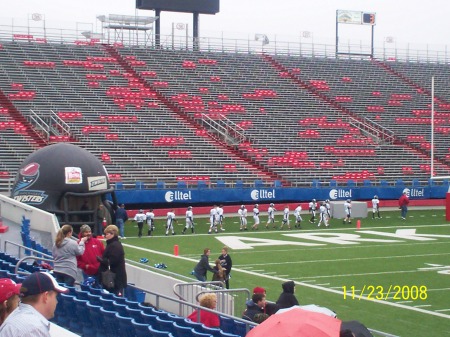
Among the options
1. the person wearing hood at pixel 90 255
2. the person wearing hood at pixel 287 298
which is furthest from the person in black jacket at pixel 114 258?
the person wearing hood at pixel 287 298

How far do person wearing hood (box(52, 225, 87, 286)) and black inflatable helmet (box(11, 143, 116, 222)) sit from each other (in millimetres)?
9728

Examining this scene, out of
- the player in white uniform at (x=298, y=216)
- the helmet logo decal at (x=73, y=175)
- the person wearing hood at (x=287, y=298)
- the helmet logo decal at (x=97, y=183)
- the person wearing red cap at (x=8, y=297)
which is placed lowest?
the player in white uniform at (x=298, y=216)

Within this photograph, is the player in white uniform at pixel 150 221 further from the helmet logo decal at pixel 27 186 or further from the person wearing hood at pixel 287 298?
the person wearing hood at pixel 287 298

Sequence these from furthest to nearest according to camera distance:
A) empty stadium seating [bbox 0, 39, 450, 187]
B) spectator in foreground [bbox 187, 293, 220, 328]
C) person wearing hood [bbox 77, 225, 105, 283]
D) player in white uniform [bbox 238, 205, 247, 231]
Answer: empty stadium seating [bbox 0, 39, 450, 187] → player in white uniform [bbox 238, 205, 247, 231] → person wearing hood [bbox 77, 225, 105, 283] → spectator in foreground [bbox 187, 293, 220, 328]

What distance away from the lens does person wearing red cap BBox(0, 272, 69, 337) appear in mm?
4102

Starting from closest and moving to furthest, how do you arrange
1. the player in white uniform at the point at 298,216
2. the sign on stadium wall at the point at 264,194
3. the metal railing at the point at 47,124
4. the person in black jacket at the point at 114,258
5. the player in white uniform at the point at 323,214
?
the person in black jacket at the point at 114,258 → the player in white uniform at the point at 298,216 → the player in white uniform at the point at 323,214 → the sign on stadium wall at the point at 264,194 → the metal railing at the point at 47,124

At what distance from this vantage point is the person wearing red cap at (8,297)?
457cm

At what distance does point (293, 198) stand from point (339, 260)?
1237cm

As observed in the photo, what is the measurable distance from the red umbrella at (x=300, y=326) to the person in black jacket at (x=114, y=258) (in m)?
6.81

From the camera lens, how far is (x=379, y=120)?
42.8 meters

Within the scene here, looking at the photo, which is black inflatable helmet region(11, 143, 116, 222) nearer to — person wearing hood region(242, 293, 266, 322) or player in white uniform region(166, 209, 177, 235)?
player in white uniform region(166, 209, 177, 235)

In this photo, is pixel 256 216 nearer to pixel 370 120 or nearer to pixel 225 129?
pixel 225 129

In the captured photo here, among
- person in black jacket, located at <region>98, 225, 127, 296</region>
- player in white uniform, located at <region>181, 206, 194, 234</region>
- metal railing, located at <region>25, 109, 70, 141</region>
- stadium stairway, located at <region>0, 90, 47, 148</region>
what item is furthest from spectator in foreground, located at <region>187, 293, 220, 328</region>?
metal railing, located at <region>25, 109, 70, 141</region>
